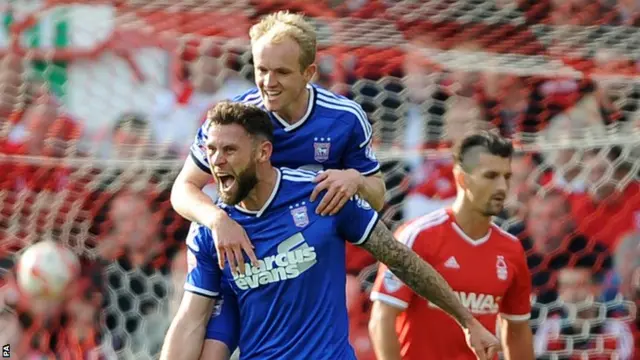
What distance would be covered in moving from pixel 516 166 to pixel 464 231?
2.06 feet

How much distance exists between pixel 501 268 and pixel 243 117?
1.79 metres

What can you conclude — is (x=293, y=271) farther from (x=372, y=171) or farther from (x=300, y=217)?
(x=372, y=171)

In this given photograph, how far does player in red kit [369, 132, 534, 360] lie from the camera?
506cm

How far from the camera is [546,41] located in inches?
225

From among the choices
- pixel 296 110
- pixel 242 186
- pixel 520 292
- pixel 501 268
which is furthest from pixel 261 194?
pixel 520 292

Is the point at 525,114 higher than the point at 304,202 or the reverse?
the reverse

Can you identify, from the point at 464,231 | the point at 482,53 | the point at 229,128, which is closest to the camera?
the point at 229,128

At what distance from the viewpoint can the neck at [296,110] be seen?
4.05 meters

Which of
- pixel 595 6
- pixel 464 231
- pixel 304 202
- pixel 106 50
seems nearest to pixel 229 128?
pixel 304 202

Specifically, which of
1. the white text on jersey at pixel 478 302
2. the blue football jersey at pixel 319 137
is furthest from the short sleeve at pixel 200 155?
the white text on jersey at pixel 478 302

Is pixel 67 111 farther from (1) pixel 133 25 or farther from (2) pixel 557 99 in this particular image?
(2) pixel 557 99

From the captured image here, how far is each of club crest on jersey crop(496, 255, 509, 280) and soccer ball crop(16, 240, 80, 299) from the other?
1.85 metres

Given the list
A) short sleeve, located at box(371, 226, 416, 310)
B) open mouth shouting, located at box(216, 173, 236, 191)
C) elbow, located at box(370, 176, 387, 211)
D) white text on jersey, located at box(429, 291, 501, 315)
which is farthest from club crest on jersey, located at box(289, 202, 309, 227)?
white text on jersey, located at box(429, 291, 501, 315)

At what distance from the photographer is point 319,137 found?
4.09 meters
